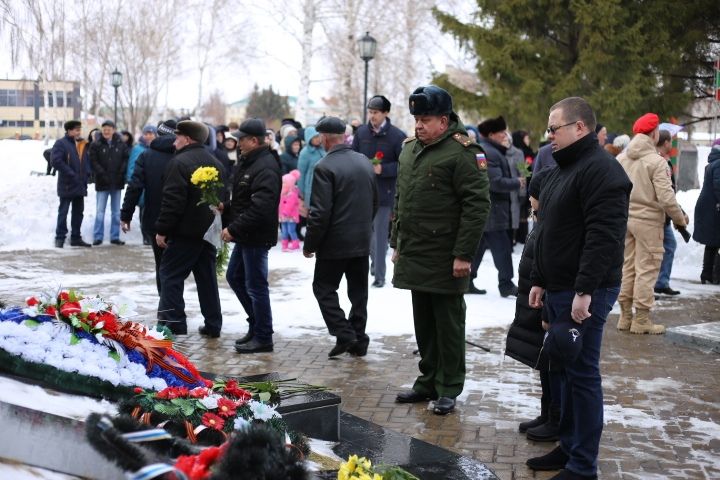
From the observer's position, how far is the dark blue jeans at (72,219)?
1595 cm

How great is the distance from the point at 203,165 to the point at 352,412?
10.1ft

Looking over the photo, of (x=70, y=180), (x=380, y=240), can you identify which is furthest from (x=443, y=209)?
(x=70, y=180)

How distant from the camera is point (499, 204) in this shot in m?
11.2

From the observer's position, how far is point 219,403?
4.55m

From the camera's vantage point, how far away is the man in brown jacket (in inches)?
360

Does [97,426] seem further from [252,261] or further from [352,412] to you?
[252,261]

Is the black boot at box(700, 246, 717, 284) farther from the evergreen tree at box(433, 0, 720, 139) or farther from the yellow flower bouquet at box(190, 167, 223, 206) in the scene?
the evergreen tree at box(433, 0, 720, 139)

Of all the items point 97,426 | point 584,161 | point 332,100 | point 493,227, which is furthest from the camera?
point 332,100

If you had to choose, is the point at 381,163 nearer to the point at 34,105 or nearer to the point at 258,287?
the point at 258,287

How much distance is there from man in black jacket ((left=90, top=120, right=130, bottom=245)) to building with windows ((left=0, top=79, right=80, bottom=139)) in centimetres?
2907

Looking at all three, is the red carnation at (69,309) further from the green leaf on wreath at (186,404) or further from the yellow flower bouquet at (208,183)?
the yellow flower bouquet at (208,183)

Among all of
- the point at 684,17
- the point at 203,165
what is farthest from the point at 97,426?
the point at 684,17

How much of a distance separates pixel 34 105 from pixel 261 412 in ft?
236

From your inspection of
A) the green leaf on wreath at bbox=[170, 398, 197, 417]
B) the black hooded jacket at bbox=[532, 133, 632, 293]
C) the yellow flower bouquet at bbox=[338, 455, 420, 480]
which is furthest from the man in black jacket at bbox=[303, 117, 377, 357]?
the yellow flower bouquet at bbox=[338, 455, 420, 480]
